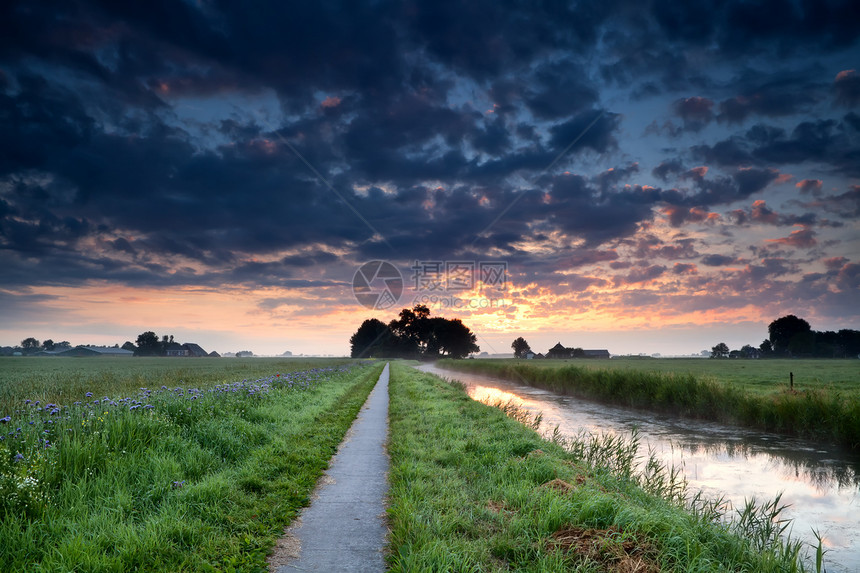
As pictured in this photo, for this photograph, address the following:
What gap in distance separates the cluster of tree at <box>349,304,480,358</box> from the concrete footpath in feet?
425

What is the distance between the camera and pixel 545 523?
481 centimetres

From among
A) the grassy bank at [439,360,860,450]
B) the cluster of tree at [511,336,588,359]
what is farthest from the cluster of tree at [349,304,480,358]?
the grassy bank at [439,360,860,450]

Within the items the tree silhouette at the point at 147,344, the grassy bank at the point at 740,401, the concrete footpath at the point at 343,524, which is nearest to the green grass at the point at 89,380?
the concrete footpath at the point at 343,524

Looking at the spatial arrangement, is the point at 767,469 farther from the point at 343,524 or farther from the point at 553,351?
the point at 553,351

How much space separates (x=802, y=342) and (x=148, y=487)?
475 feet

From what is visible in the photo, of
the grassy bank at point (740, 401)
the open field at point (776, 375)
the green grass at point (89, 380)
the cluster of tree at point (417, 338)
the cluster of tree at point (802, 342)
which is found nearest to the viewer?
the grassy bank at point (740, 401)

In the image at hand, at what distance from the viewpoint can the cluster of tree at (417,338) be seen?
138 meters

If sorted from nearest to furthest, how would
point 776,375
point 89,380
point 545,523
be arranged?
point 545,523 < point 89,380 < point 776,375

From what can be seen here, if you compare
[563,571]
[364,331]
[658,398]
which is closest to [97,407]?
[563,571]

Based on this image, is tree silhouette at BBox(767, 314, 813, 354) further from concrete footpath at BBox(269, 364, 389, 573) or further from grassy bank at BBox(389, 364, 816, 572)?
concrete footpath at BBox(269, 364, 389, 573)

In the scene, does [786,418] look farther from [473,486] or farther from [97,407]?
[97,407]

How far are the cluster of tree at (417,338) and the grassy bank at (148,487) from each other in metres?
129

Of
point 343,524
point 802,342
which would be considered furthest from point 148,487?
point 802,342

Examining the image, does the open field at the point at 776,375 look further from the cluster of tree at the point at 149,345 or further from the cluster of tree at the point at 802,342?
the cluster of tree at the point at 149,345
